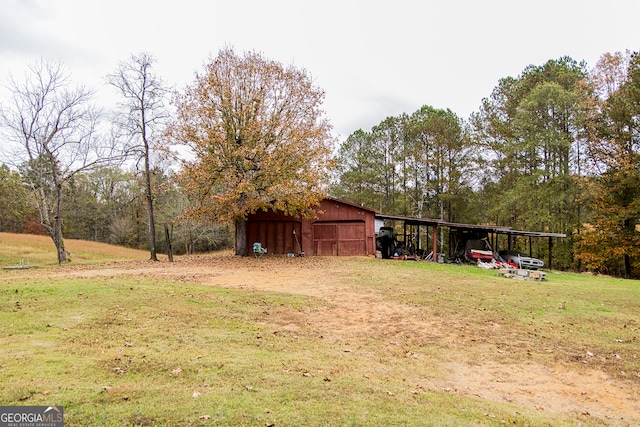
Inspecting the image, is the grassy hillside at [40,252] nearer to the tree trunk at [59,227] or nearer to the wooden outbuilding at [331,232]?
the tree trunk at [59,227]

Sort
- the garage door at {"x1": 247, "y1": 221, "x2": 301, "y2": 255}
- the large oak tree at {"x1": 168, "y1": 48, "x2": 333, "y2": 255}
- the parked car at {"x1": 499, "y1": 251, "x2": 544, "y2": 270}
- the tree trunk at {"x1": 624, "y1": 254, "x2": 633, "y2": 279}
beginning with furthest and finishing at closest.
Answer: the tree trunk at {"x1": 624, "y1": 254, "x2": 633, "y2": 279} → the garage door at {"x1": 247, "y1": 221, "x2": 301, "y2": 255} → the parked car at {"x1": 499, "y1": 251, "x2": 544, "y2": 270} → the large oak tree at {"x1": 168, "y1": 48, "x2": 333, "y2": 255}

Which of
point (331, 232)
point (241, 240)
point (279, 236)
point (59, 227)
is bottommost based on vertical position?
point (241, 240)

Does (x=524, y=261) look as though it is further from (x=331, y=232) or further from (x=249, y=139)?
(x=249, y=139)

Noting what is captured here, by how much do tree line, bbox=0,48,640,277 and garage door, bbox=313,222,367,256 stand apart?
2.48 metres

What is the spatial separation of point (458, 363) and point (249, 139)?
53.2 feet

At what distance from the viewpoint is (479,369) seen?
585cm

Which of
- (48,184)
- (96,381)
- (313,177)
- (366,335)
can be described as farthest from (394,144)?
(96,381)

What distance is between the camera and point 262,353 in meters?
5.71

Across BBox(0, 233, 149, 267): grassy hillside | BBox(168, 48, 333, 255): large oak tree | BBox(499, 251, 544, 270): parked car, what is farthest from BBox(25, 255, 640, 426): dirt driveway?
BBox(0, 233, 149, 267): grassy hillside

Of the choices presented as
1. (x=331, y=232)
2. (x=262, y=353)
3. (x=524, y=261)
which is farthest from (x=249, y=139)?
(x=524, y=261)

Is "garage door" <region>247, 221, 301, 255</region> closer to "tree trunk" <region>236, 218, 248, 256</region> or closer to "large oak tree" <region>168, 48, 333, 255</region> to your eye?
"tree trunk" <region>236, 218, 248, 256</region>

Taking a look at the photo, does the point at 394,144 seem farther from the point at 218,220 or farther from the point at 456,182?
the point at 218,220

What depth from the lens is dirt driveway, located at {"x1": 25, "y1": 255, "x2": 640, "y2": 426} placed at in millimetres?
4781

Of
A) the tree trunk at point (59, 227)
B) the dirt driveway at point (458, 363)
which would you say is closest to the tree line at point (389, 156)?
the tree trunk at point (59, 227)
